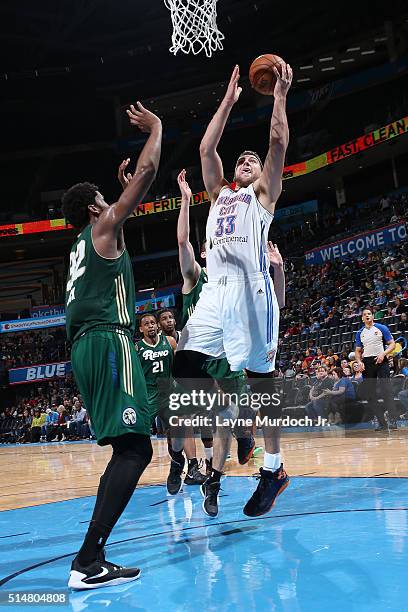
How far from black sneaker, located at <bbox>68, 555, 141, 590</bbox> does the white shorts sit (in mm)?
1416

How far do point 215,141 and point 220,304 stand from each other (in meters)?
1.09

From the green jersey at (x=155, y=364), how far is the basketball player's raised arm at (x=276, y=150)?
261 cm

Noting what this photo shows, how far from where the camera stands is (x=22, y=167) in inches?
1439

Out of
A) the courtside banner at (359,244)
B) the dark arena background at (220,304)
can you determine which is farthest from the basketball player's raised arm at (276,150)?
the courtside banner at (359,244)

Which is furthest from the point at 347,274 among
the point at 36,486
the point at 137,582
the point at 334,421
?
the point at 137,582

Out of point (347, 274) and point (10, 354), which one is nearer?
point (347, 274)

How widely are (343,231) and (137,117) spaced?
21.7 meters

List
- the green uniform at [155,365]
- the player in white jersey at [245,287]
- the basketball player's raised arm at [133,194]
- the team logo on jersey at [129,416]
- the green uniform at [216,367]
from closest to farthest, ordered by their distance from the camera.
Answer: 1. the team logo on jersey at [129,416]
2. the basketball player's raised arm at [133,194]
3. the player in white jersey at [245,287]
4. the green uniform at [216,367]
5. the green uniform at [155,365]

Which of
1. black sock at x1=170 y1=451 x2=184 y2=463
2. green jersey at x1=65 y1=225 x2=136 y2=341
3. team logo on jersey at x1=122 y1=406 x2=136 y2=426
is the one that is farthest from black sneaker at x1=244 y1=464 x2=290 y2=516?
black sock at x1=170 y1=451 x2=184 y2=463

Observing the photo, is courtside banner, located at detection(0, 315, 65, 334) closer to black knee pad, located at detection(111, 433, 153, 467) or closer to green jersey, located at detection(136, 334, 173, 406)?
green jersey, located at detection(136, 334, 173, 406)

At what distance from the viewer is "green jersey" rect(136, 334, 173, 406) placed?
6262 mm

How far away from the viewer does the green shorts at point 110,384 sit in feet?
9.65

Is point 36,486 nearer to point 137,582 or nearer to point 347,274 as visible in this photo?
point 137,582

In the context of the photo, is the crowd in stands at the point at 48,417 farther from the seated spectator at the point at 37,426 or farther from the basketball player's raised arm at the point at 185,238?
the basketball player's raised arm at the point at 185,238
